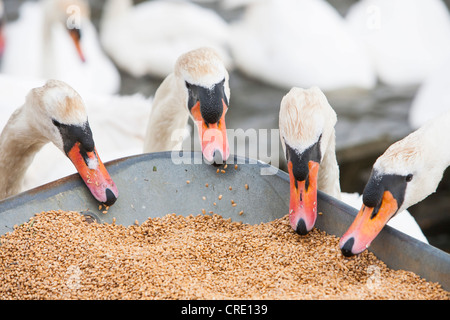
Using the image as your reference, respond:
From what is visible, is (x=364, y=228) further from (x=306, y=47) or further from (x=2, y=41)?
(x=2, y=41)

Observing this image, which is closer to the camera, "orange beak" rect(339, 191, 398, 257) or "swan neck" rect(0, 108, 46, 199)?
"orange beak" rect(339, 191, 398, 257)

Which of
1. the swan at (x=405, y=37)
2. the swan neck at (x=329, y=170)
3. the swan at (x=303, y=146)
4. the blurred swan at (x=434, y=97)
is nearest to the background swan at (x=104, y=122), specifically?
the swan neck at (x=329, y=170)

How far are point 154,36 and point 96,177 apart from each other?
4305 mm

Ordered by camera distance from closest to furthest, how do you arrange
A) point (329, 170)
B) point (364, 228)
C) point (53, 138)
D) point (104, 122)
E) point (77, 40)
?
point (364, 228)
point (53, 138)
point (329, 170)
point (104, 122)
point (77, 40)

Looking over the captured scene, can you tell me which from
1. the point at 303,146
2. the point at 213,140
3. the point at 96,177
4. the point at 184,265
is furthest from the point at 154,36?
the point at 184,265

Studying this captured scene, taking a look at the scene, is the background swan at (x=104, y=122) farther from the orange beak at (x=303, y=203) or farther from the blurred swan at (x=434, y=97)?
the blurred swan at (x=434, y=97)

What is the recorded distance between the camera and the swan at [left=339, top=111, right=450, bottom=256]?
178cm

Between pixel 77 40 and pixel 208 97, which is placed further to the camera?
pixel 77 40

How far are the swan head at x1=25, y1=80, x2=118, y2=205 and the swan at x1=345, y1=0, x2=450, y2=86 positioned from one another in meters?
4.00

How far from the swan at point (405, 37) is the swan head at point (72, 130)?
4.00m

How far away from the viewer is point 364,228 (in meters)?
1.78

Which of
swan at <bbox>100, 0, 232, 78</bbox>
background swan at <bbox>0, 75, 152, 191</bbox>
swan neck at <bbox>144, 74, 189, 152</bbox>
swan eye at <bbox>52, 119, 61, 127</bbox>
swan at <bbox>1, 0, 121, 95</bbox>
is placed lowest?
swan at <bbox>100, 0, 232, 78</bbox>

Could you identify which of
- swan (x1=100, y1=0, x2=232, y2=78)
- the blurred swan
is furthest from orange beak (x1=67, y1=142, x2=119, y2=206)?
swan (x1=100, y1=0, x2=232, y2=78)

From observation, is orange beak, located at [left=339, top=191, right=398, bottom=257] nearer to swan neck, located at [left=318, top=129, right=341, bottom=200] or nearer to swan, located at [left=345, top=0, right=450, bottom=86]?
swan neck, located at [left=318, top=129, right=341, bottom=200]
